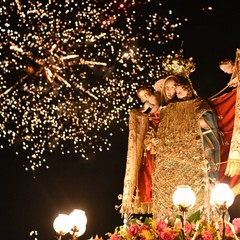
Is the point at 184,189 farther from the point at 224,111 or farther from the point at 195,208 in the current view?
the point at 224,111

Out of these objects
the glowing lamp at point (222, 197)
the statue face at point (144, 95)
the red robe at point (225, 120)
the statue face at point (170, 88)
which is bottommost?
the glowing lamp at point (222, 197)

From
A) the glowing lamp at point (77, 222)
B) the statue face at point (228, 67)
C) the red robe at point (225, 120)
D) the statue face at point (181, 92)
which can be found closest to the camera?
the glowing lamp at point (77, 222)

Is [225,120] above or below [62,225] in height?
above

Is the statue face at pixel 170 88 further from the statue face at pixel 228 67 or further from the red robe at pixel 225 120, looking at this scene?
the statue face at pixel 228 67

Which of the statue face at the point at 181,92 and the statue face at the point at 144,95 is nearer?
the statue face at the point at 181,92

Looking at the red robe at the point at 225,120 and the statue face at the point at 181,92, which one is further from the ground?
the statue face at the point at 181,92

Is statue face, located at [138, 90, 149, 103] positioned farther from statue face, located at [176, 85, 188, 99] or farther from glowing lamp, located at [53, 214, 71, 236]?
glowing lamp, located at [53, 214, 71, 236]

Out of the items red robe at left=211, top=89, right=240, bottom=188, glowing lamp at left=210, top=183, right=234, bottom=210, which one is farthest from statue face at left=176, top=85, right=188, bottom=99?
glowing lamp at left=210, top=183, right=234, bottom=210

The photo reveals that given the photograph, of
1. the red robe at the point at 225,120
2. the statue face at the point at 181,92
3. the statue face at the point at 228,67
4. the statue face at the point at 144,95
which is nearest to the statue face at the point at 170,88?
the statue face at the point at 181,92

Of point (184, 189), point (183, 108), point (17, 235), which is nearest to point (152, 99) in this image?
point (183, 108)

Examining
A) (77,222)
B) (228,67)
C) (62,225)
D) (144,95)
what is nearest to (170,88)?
(144,95)

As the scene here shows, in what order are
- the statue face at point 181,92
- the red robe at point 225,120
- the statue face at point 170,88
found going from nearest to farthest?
1. the red robe at point 225,120
2. the statue face at point 181,92
3. the statue face at point 170,88

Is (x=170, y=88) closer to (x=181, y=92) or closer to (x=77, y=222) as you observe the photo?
(x=181, y=92)

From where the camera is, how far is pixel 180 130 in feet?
22.7
